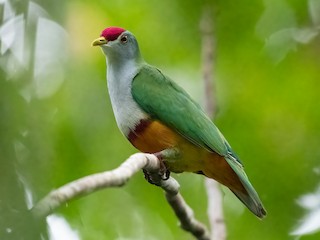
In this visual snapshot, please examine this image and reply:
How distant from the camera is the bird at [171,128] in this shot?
3.80 metres

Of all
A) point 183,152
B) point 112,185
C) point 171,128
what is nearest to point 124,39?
point 171,128

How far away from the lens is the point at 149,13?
5258 millimetres

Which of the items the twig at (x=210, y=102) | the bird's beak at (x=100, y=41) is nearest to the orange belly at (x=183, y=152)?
the twig at (x=210, y=102)

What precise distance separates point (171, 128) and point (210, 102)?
1.32ft

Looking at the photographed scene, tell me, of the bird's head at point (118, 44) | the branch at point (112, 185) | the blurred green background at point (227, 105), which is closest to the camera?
the branch at point (112, 185)

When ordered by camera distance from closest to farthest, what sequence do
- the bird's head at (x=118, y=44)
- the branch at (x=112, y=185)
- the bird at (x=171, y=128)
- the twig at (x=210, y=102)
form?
the branch at (x=112, y=185)
the twig at (x=210, y=102)
the bird at (x=171, y=128)
the bird's head at (x=118, y=44)

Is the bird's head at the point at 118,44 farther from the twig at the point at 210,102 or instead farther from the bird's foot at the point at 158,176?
the bird's foot at the point at 158,176

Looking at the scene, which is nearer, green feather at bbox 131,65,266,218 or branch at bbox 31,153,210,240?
Result: branch at bbox 31,153,210,240

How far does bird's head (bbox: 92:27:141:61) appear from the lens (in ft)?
13.6

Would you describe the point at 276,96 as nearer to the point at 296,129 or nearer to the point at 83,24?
the point at 296,129

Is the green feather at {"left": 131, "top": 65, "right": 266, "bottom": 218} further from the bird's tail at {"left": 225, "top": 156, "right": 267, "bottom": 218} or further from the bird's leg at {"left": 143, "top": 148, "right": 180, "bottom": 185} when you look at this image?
the bird's leg at {"left": 143, "top": 148, "right": 180, "bottom": 185}

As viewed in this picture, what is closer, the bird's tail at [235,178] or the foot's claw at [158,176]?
the foot's claw at [158,176]

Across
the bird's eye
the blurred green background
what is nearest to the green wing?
the bird's eye

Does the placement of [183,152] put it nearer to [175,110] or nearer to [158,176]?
[175,110]
